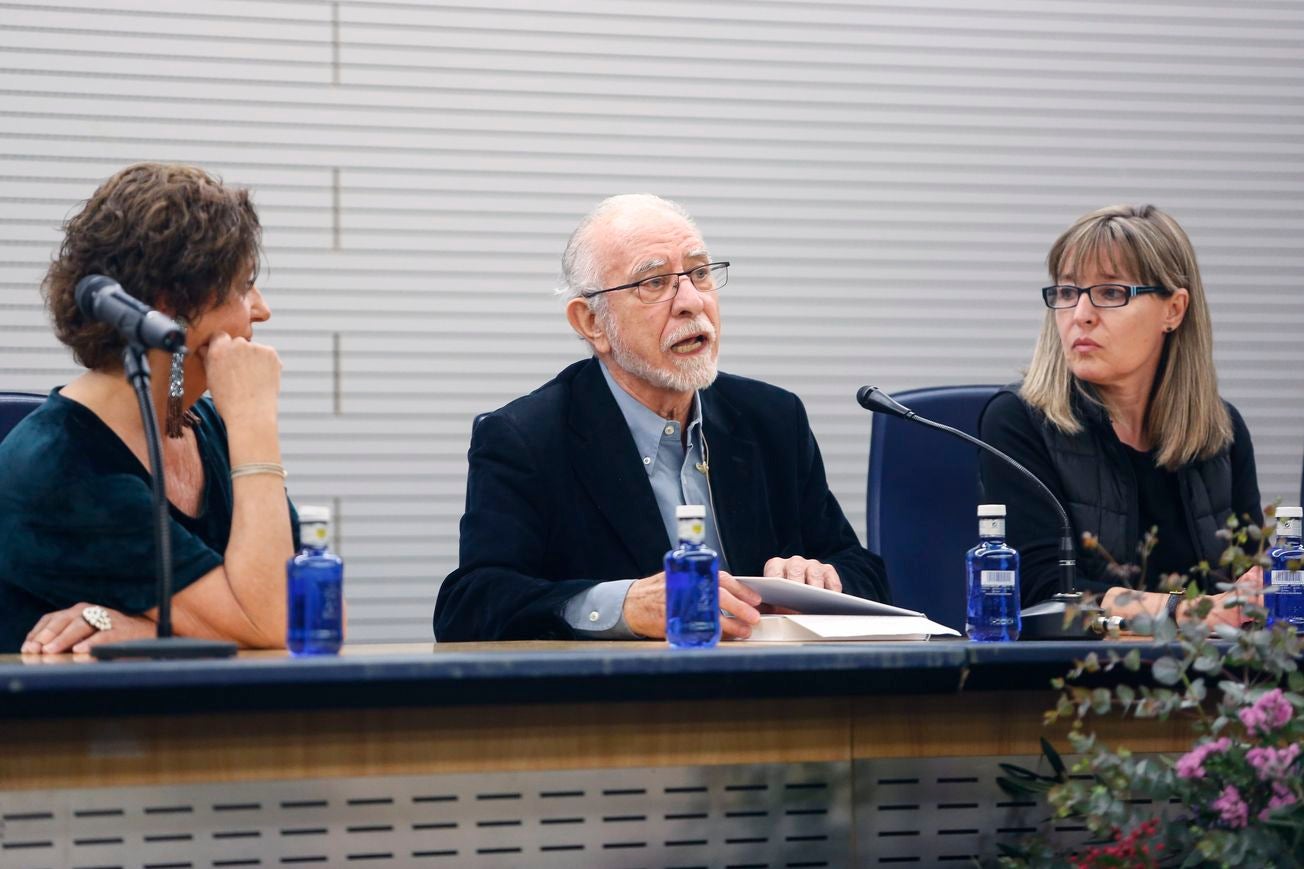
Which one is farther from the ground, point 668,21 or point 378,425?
point 668,21

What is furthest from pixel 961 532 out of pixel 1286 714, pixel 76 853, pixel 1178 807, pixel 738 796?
pixel 76 853

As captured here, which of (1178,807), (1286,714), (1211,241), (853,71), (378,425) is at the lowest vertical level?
(1178,807)

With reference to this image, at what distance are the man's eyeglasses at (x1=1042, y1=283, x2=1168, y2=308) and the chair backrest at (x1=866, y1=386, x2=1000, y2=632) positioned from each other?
0.30 meters

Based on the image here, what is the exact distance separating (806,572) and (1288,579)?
696 millimetres

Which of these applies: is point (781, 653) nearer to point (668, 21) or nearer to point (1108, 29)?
point (668, 21)

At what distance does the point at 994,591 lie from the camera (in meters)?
2.17

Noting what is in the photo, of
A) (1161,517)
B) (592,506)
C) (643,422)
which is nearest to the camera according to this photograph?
(592,506)

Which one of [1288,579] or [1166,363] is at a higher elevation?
[1166,363]

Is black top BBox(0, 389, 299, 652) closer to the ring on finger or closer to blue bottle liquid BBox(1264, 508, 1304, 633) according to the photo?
the ring on finger

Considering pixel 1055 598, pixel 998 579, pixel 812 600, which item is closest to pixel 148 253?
pixel 812 600

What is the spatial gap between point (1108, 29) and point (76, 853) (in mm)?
3461

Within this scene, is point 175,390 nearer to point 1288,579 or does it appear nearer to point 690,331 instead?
point 690,331

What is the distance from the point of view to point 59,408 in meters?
2.10

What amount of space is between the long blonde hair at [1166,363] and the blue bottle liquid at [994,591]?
0.71 m
